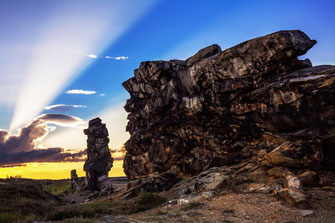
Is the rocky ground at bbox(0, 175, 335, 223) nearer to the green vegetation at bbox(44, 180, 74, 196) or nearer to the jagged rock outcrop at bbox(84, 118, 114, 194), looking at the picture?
the jagged rock outcrop at bbox(84, 118, 114, 194)

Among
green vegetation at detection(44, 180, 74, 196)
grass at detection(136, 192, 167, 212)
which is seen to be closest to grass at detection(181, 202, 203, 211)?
grass at detection(136, 192, 167, 212)

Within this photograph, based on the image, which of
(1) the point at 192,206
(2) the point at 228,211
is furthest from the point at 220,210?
(1) the point at 192,206

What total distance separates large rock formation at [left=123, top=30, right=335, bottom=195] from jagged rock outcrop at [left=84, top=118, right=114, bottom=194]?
15.1m

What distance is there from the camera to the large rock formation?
1934 cm

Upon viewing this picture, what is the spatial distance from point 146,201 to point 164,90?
18.6 meters

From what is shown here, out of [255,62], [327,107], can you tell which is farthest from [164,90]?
[327,107]

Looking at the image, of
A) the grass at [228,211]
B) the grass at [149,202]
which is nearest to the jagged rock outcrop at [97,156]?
the grass at [149,202]

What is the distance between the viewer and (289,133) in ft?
69.6

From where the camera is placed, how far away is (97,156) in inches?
2159

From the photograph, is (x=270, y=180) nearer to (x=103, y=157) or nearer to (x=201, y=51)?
(x=201, y=51)

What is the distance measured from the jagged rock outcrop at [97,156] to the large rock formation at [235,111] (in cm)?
1511

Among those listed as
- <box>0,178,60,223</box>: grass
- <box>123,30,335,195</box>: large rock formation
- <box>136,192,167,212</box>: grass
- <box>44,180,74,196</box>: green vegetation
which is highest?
<box>123,30,335,195</box>: large rock formation

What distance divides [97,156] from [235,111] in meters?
40.6

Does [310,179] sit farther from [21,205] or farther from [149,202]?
[21,205]
